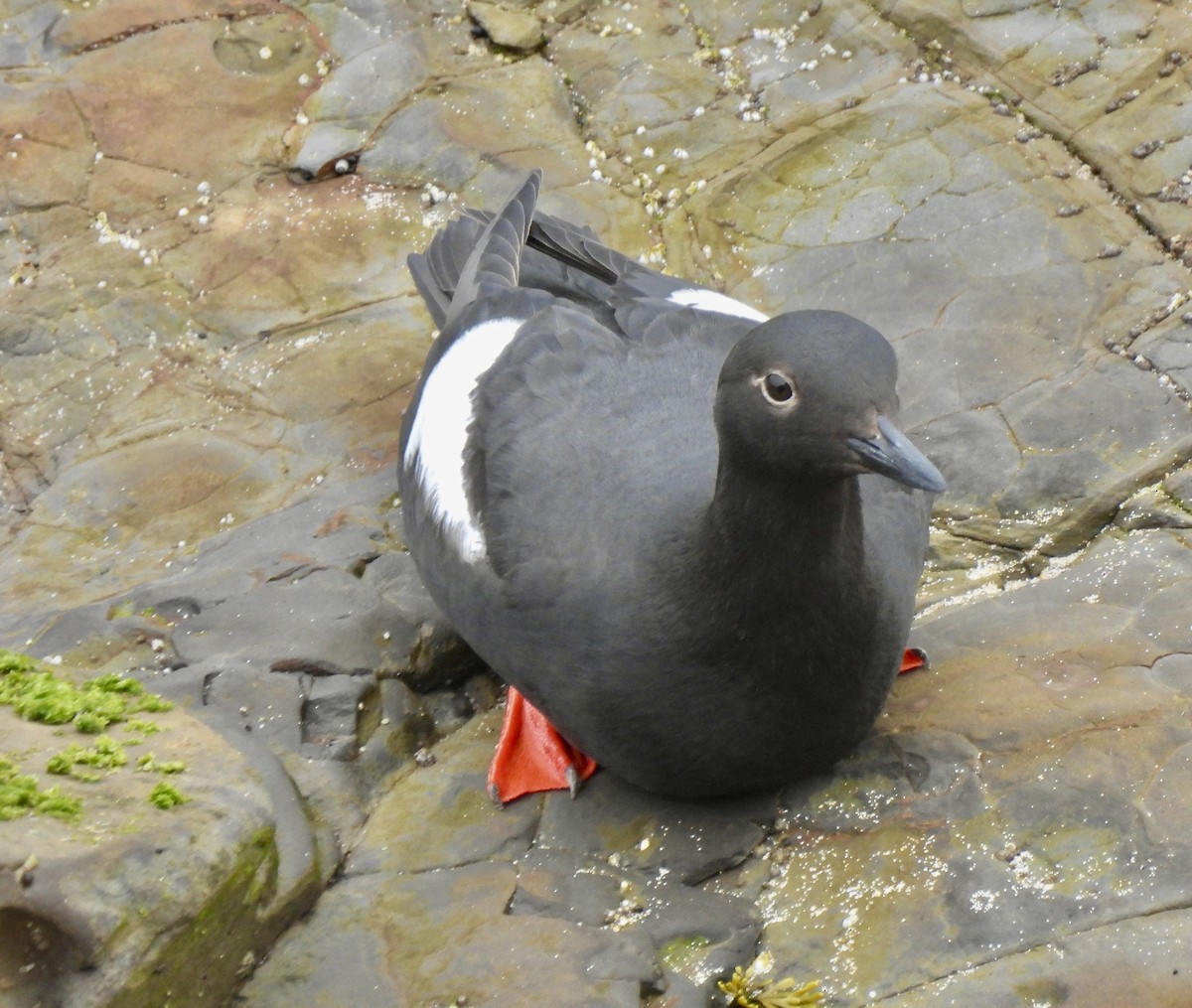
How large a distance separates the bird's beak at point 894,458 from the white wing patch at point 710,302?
154 cm

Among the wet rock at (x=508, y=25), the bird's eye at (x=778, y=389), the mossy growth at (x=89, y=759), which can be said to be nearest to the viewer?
the bird's eye at (x=778, y=389)

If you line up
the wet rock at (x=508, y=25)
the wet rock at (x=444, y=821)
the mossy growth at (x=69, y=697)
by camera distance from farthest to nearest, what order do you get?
the wet rock at (x=508, y=25) → the wet rock at (x=444, y=821) → the mossy growth at (x=69, y=697)

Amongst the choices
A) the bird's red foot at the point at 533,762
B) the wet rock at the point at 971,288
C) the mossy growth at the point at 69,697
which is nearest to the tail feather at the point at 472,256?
the wet rock at the point at 971,288

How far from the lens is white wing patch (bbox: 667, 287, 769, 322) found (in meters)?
4.00

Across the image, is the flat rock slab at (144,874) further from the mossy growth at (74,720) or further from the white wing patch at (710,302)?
the white wing patch at (710,302)

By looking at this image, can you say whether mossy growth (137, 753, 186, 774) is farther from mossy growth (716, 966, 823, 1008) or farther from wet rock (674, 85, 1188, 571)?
wet rock (674, 85, 1188, 571)

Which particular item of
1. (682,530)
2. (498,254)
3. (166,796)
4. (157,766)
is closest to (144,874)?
(166,796)

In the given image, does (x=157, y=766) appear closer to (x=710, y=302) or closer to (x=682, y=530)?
(x=682, y=530)

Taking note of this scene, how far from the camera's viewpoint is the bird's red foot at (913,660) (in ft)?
11.3

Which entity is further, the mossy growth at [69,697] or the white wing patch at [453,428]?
the white wing patch at [453,428]

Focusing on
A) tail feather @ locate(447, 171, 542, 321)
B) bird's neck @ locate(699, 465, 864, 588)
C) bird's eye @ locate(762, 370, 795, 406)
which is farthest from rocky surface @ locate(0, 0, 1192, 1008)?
bird's eye @ locate(762, 370, 795, 406)

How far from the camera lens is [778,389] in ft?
8.32

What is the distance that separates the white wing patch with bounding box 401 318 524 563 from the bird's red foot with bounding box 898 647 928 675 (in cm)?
110

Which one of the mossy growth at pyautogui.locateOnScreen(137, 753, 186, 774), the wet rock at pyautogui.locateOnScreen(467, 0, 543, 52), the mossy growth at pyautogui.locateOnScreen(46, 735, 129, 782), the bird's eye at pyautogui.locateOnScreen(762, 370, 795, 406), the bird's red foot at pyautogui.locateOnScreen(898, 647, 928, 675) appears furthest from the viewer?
the wet rock at pyautogui.locateOnScreen(467, 0, 543, 52)
